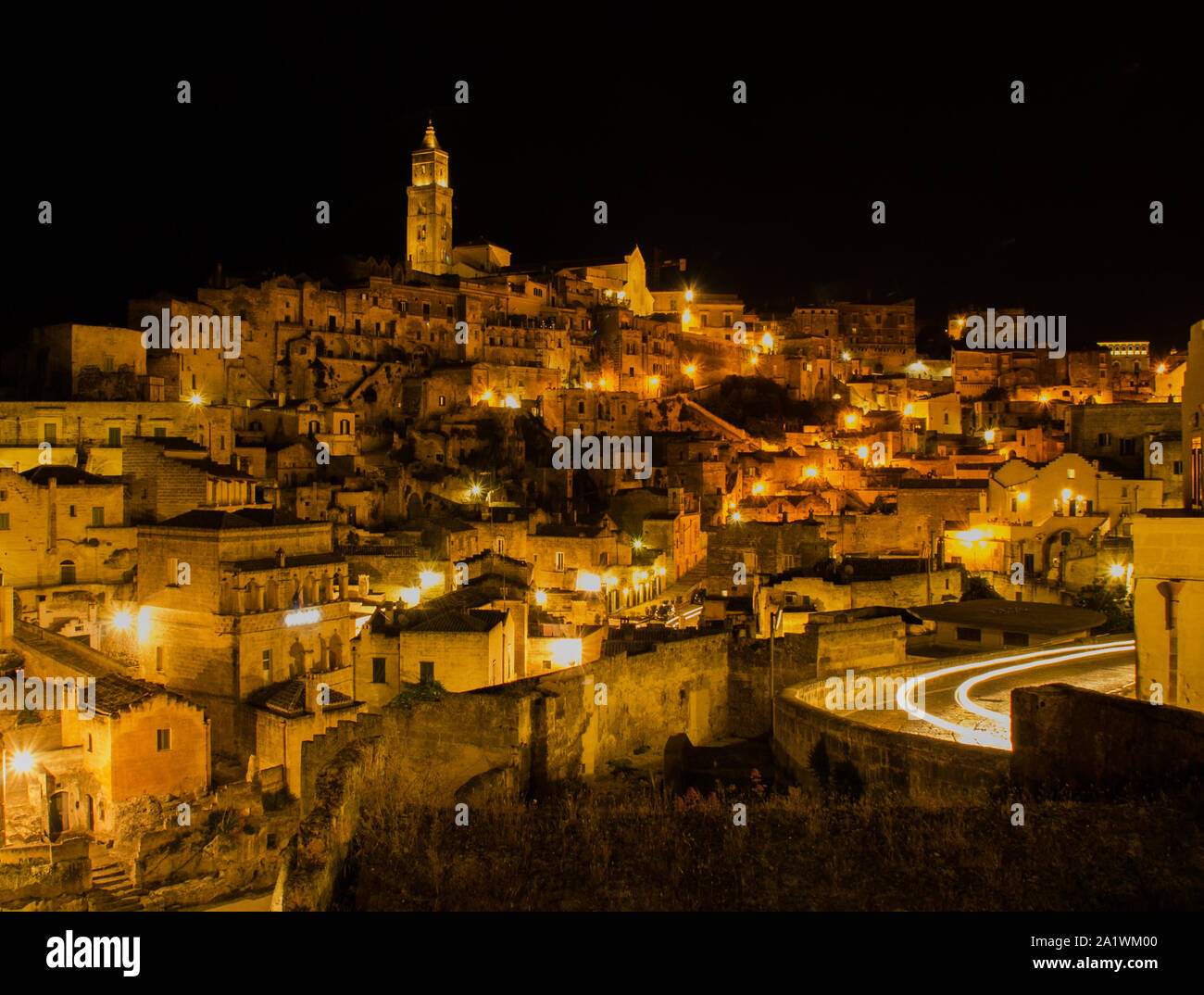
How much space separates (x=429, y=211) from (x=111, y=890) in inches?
2400

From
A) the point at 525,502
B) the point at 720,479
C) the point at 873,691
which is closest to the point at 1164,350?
the point at 720,479

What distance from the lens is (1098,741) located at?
8.28 m

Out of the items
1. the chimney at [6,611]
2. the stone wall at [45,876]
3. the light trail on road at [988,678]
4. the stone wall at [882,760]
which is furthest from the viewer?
the chimney at [6,611]

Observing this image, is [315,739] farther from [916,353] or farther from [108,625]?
[916,353]

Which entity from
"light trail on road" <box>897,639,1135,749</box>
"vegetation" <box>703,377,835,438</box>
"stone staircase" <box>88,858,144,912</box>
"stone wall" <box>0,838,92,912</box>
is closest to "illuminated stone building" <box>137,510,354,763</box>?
"stone staircase" <box>88,858,144,912</box>

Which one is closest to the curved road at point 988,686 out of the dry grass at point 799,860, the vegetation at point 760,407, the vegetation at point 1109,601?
the dry grass at point 799,860

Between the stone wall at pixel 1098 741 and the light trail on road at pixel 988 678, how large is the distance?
1771 millimetres

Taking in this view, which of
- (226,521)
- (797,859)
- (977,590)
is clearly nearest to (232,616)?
(226,521)

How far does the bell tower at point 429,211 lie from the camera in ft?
228

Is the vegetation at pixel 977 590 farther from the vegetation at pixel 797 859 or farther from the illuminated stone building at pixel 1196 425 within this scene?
the vegetation at pixel 797 859

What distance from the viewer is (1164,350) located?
76000 millimetres

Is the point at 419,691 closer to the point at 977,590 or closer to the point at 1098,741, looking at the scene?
the point at 1098,741

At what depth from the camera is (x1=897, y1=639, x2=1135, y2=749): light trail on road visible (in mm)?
11282
